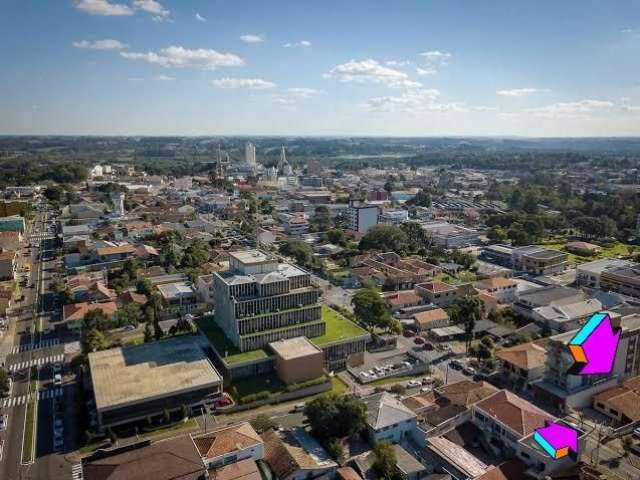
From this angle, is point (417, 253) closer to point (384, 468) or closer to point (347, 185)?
point (384, 468)

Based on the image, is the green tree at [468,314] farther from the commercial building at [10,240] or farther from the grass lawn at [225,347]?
the commercial building at [10,240]

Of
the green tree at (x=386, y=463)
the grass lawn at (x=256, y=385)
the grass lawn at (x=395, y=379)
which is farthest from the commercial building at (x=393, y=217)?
the green tree at (x=386, y=463)

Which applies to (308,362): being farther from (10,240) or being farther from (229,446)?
(10,240)

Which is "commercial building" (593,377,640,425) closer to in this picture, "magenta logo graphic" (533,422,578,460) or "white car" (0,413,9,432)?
"magenta logo graphic" (533,422,578,460)

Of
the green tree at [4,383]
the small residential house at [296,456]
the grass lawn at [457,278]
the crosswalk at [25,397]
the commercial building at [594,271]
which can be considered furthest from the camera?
the grass lawn at [457,278]

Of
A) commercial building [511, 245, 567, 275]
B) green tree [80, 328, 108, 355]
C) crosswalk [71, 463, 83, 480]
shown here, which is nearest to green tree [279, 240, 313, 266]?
commercial building [511, 245, 567, 275]

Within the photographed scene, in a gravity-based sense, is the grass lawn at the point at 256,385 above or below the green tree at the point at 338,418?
below
